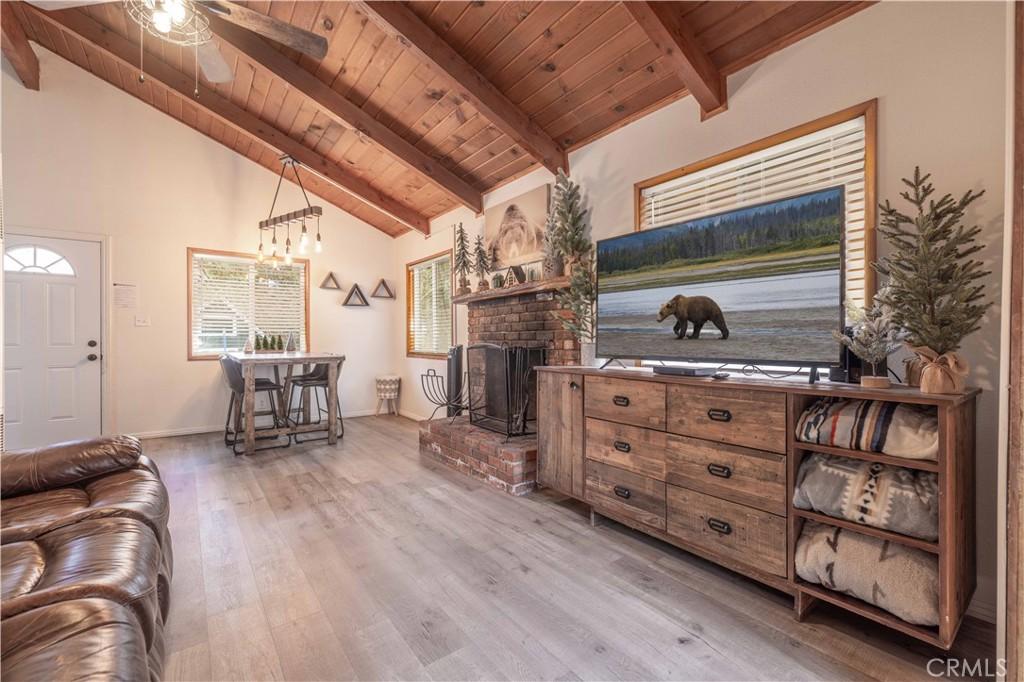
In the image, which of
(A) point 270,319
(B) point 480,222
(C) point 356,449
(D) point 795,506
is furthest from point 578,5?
(A) point 270,319

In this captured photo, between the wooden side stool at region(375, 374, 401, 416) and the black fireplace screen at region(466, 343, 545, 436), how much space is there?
2.16 m

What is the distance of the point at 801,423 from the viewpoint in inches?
72.4

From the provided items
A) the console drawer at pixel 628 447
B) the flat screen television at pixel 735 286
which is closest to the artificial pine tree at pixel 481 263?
the flat screen television at pixel 735 286

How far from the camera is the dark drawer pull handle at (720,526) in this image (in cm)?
202

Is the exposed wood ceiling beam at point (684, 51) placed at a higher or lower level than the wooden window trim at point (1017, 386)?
higher

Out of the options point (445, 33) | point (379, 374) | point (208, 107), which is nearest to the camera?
→ point (445, 33)

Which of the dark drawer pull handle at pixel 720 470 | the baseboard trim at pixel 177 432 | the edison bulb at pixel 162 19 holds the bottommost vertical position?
the baseboard trim at pixel 177 432

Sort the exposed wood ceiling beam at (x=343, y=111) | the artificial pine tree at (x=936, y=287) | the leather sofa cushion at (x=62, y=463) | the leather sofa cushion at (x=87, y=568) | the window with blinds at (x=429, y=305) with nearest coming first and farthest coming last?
1. the leather sofa cushion at (x=87, y=568)
2. the artificial pine tree at (x=936, y=287)
3. the leather sofa cushion at (x=62, y=463)
4. the exposed wood ceiling beam at (x=343, y=111)
5. the window with blinds at (x=429, y=305)

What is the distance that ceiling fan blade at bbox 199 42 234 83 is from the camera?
8.34 feet

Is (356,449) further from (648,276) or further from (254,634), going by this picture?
(648,276)

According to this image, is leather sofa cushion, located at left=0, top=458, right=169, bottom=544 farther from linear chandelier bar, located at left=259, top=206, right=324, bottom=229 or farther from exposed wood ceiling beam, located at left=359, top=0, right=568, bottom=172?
exposed wood ceiling beam, located at left=359, top=0, right=568, bottom=172

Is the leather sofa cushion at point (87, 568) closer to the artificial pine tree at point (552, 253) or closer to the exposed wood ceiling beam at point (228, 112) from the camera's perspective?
the artificial pine tree at point (552, 253)

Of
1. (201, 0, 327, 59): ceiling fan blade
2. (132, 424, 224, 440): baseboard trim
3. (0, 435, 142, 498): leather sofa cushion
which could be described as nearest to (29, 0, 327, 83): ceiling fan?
(201, 0, 327, 59): ceiling fan blade

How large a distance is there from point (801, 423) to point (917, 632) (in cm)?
74
